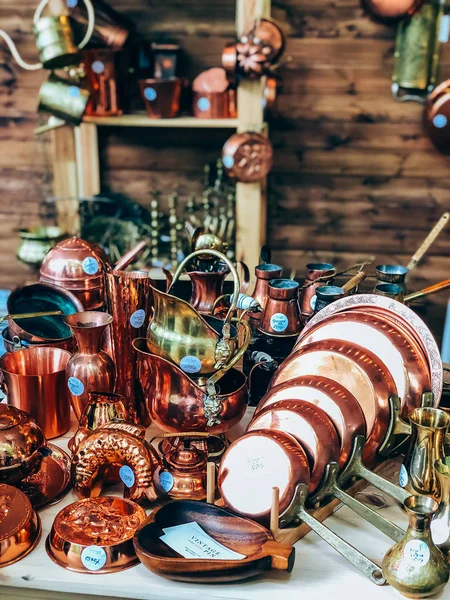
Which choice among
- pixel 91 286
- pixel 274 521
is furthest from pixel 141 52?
pixel 274 521

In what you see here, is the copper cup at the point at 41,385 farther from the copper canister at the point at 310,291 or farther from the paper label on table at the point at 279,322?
the copper canister at the point at 310,291

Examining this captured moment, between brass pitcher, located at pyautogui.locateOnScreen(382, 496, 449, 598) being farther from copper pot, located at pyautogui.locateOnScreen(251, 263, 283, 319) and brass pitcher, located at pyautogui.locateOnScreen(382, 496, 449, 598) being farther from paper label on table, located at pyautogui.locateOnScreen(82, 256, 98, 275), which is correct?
paper label on table, located at pyautogui.locateOnScreen(82, 256, 98, 275)

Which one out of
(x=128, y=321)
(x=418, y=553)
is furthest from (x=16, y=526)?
(x=418, y=553)

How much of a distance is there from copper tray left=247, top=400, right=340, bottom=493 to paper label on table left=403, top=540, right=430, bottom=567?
0.67 feet

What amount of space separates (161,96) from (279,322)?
1.48 meters

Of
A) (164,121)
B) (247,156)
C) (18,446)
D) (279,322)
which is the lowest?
(18,446)

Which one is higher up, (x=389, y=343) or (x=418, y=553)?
(x=389, y=343)

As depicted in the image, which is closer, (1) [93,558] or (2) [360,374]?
(1) [93,558]

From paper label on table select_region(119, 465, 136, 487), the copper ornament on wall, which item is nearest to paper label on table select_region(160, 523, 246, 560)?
paper label on table select_region(119, 465, 136, 487)

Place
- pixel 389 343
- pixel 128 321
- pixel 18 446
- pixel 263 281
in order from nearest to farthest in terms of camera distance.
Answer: pixel 18 446 → pixel 389 343 → pixel 128 321 → pixel 263 281

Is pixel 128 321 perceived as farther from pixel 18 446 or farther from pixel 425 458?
pixel 425 458

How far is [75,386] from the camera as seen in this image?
4.55 ft

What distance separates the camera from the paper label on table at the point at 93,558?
3.48 feet

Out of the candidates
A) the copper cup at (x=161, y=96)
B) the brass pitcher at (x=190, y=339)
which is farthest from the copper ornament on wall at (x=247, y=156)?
the brass pitcher at (x=190, y=339)
